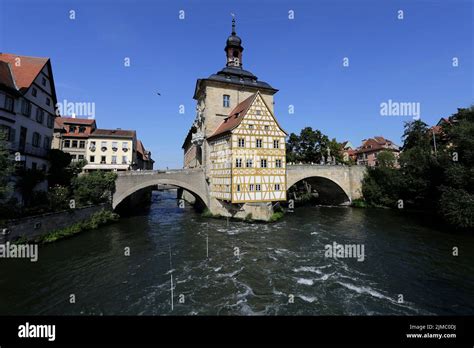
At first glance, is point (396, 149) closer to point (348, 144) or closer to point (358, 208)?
point (348, 144)

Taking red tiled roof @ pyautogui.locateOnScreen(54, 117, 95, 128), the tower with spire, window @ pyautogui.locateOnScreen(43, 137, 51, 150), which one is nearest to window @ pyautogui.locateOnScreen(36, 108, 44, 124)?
window @ pyautogui.locateOnScreen(43, 137, 51, 150)

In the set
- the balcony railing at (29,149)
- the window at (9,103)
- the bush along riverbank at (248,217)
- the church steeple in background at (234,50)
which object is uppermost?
the church steeple in background at (234,50)

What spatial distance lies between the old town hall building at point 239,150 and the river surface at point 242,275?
5.29 m

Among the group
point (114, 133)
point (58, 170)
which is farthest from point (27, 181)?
point (114, 133)

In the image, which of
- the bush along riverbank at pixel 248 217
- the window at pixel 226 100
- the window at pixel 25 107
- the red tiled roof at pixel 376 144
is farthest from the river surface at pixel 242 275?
the red tiled roof at pixel 376 144

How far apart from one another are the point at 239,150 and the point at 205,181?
6618 millimetres

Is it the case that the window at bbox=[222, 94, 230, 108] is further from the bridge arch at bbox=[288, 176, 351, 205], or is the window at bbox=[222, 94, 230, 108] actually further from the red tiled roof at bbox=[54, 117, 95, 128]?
the red tiled roof at bbox=[54, 117, 95, 128]

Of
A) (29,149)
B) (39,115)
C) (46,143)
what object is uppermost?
(39,115)

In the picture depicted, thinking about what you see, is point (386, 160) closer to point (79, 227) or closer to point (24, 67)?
point (79, 227)

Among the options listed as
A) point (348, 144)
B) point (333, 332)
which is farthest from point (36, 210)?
point (348, 144)

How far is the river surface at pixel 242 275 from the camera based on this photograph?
344 inches

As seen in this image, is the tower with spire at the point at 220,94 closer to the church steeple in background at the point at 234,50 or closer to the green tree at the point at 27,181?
the church steeple in background at the point at 234,50

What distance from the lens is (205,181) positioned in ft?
90.0

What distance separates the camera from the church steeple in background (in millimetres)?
32775
